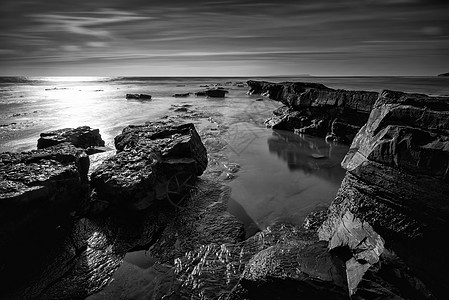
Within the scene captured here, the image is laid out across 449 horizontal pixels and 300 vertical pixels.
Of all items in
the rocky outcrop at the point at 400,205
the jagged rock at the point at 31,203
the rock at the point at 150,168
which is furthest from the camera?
the rock at the point at 150,168

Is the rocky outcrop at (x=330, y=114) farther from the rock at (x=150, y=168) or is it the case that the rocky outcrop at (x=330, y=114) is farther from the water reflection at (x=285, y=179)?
the rock at (x=150, y=168)

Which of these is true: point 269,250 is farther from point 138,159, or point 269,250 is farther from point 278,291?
point 138,159

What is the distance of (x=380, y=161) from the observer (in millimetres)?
4840

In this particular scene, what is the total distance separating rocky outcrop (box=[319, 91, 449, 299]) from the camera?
387 centimetres

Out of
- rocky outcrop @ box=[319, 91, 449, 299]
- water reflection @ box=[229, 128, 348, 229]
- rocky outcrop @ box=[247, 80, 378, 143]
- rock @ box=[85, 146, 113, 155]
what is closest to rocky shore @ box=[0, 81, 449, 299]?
rocky outcrop @ box=[319, 91, 449, 299]

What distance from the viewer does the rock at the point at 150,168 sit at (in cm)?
685

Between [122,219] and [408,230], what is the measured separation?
Answer: 658cm

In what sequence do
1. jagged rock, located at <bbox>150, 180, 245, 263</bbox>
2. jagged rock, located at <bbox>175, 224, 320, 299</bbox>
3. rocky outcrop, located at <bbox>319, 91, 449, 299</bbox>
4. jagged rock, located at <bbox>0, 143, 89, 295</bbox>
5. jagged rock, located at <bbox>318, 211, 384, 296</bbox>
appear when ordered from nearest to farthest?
1. rocky outcrop, located at <bbox>319, 91, 449, 299</bbox>
2. jagged rock, located at <bbox>318, 211, 384, 296</bbox>
3. jagged rock, located at <bbox>175, 224, 320, 299</bbox>
4. jagged rock, located at <bbox>0, 143, 89, 295</bbox>
5. jagged rock, located at <bbox>150, 180, 245, 263</bbox>

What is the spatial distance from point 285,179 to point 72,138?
9.59m

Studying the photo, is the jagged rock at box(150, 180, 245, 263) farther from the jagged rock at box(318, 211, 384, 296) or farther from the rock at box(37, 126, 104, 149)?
the rock at box(37, 126, 104, 149)

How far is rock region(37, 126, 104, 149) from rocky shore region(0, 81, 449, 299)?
248 centimetres

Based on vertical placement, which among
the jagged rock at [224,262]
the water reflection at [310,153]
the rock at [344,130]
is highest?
the rock at [344,130]

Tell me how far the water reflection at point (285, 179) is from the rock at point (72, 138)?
7.47 metres

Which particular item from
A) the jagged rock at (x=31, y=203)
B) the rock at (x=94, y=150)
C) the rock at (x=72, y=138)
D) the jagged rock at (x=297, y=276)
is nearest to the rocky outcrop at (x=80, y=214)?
the jagged rock at (x=31, y=203)
